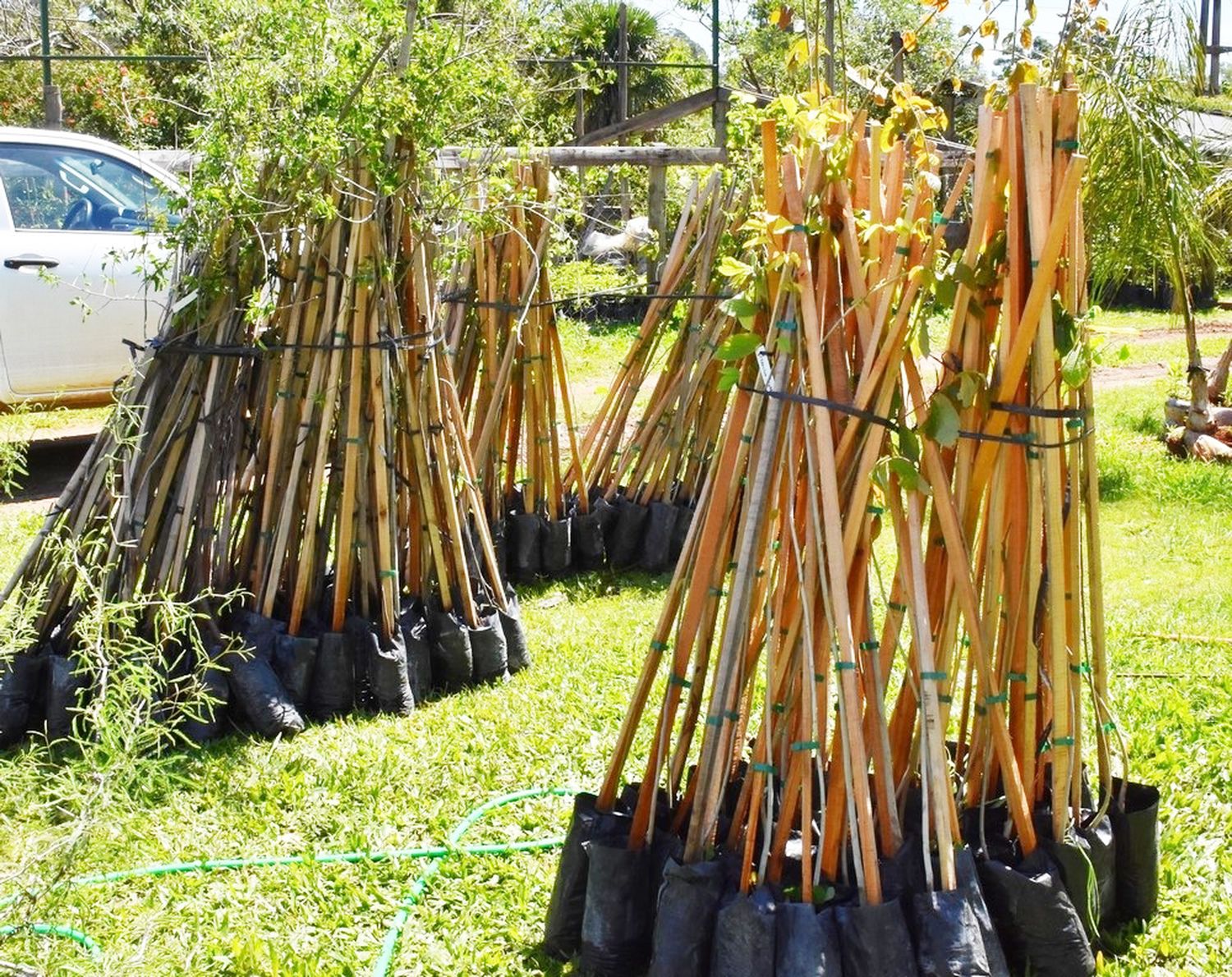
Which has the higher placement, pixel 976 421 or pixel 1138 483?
pixel 976 421

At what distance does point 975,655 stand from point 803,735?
0.40 metres

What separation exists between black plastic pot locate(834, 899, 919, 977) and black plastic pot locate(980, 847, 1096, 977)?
31cm

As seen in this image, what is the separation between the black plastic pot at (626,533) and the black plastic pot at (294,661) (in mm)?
2174

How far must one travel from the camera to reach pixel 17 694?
407 centimetres

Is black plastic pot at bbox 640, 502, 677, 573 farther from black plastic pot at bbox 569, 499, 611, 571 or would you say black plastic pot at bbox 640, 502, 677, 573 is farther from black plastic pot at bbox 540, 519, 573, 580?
black plastic pot at bbox 540, 519, 573, 580

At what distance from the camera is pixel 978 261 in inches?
105

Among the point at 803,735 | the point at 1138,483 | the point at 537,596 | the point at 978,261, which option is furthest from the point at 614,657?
the point at 1138,483

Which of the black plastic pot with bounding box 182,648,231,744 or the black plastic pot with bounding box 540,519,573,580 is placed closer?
the black plastic pot with bounding box 182,648,231,744

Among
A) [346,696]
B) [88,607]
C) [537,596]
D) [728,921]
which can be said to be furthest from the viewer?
[537,596]

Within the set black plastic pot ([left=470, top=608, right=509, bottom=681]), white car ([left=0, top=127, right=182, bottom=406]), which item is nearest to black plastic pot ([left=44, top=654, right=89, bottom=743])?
black plastic pot ([left=470, top=608, right=509, bottom=681])

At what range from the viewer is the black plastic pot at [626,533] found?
6289mm

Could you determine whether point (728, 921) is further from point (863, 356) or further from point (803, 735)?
point (863, 356)

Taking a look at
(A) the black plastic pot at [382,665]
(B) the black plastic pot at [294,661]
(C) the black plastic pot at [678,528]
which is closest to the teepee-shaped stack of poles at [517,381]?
(C) the black plastic pot at [678,528]

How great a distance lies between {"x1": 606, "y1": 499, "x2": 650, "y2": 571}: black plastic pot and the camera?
6.29 metres
